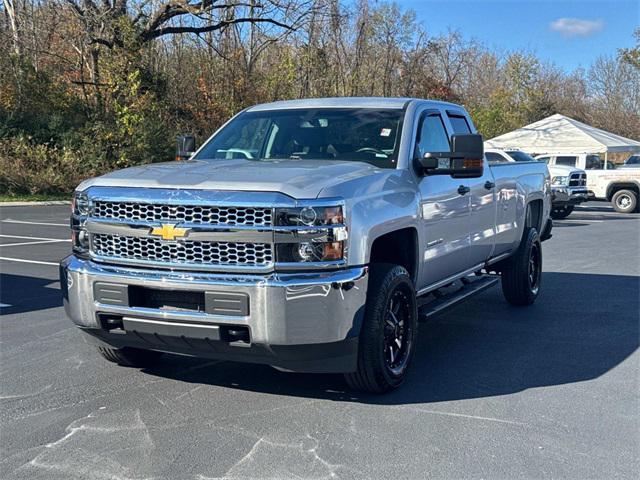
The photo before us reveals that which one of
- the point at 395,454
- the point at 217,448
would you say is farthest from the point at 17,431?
the point at 395,454

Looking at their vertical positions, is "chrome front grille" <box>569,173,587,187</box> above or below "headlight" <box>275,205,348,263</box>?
below

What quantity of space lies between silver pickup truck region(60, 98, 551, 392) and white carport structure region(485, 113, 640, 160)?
25599 mm

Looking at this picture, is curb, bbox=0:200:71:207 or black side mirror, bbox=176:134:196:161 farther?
curb, bbox=0:200:71:207

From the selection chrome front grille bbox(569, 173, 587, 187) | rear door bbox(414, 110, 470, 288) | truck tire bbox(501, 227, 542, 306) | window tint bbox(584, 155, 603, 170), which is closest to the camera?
rear door bbox(414, 110, 470, 288)

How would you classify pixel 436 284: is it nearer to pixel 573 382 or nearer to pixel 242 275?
pixel 573 382

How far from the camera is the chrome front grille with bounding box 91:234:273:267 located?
13.9 feet

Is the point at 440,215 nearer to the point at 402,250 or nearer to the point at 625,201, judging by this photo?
the point at 402,250

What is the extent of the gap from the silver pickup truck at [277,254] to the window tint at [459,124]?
3.48 ft

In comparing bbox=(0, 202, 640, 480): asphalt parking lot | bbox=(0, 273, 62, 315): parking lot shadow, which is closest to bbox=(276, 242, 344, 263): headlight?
bbox=(0, 202, 640, 480): asphalt parking lot

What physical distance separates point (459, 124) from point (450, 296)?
1.69 meters

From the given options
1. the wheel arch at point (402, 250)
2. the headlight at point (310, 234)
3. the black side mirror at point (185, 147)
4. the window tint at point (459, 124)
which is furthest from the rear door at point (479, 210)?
the headlight at point (310, 234)

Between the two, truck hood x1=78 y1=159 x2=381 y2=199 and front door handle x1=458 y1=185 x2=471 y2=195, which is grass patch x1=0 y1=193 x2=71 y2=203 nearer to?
truck hood x1=78 y1=159 x2=381 y2=199

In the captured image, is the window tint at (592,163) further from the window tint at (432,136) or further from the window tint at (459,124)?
the window tint at (432,136)

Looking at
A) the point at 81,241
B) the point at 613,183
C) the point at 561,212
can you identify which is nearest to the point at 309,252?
the point at 81,241
